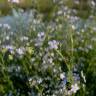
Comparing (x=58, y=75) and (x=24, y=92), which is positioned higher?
(x=58, y=75)

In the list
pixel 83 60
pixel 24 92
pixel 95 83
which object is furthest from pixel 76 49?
pixel 24 92

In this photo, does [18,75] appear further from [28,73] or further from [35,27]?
[35,27]

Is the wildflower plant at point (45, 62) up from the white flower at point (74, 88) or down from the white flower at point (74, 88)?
down

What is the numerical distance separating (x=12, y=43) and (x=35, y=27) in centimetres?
35

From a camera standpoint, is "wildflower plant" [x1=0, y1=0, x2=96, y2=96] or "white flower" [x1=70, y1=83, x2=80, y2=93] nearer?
"white flower" [x1=70, y1=83, x2=80, y2=93]

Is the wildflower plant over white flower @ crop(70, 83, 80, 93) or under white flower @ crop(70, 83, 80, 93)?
under

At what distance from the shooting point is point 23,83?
3.23 metres

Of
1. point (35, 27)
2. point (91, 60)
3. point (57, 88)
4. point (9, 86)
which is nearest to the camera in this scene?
point (57, 88)

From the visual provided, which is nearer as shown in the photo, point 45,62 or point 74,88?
point 74,88

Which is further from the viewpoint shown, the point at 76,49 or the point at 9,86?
the point at 76,49

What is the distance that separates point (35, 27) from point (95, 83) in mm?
862

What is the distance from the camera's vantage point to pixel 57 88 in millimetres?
2846

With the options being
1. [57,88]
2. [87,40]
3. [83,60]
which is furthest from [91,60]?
[57,88]

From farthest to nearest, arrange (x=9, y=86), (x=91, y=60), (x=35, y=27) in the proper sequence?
(x=35, y=27) → (x=91, y=60) → (x=9, y=86)
